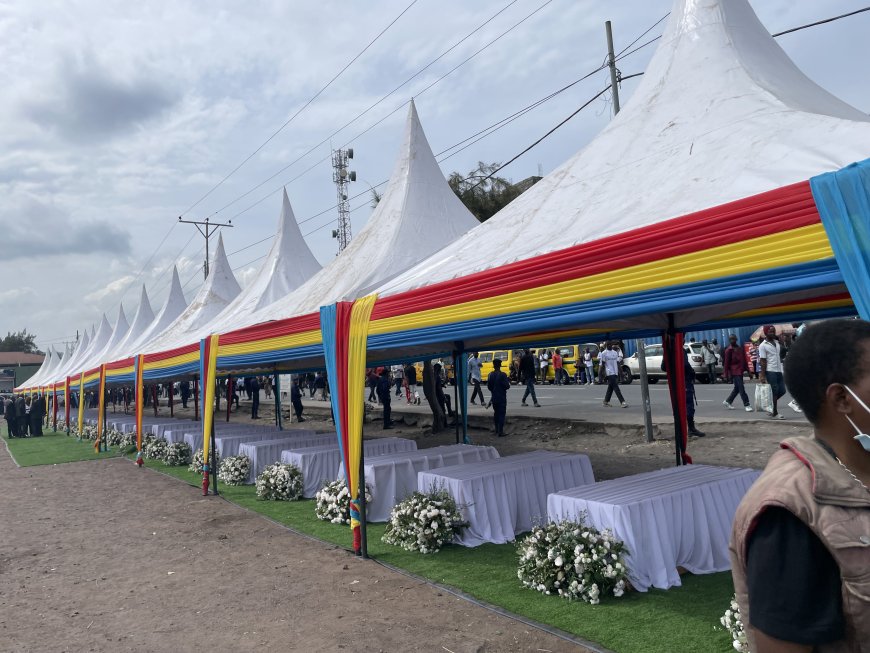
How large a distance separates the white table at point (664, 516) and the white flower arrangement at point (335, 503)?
3.33 metres

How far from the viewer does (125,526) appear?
29.8ft

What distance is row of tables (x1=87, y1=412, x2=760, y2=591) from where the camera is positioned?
17.5 ft

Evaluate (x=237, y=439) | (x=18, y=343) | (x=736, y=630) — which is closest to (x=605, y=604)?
(x=736, y=630)

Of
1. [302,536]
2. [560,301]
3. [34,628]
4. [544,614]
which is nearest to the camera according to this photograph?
[560,301]

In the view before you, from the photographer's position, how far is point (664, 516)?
5.46m

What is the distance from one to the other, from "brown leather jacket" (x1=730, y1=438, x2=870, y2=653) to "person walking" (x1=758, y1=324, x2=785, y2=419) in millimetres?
12841

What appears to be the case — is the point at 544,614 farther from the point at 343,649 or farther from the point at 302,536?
the point at 302,536

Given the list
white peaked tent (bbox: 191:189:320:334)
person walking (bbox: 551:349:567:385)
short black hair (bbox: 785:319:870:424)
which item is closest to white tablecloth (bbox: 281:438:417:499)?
white peaked tent (bbox: 191:189:320:334)

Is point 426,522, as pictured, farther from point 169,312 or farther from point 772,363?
point 169,312

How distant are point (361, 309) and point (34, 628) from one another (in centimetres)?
394

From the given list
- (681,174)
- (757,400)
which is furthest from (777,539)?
(757,400)

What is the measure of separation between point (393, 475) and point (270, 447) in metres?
4.51

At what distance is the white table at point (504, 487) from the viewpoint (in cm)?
698

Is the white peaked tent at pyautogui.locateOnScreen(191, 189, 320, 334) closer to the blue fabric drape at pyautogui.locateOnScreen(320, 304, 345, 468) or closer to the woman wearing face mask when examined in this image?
the blue fabric drape at pyautogui.locateOnScreen(320, 304, 345, 468)
